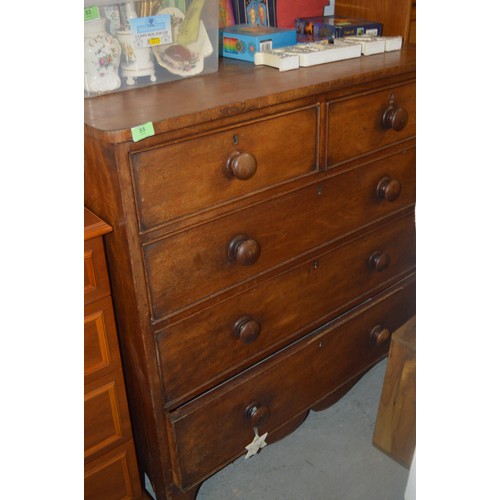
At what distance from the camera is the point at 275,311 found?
131 cm

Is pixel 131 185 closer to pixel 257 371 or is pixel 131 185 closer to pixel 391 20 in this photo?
pixel 257 371

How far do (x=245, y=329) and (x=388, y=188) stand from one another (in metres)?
0.52

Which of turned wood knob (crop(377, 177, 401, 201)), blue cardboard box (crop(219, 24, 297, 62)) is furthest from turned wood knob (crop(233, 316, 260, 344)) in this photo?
blue cardboard box (crop(219, 24, 297, 62))

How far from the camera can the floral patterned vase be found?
1.04 meters

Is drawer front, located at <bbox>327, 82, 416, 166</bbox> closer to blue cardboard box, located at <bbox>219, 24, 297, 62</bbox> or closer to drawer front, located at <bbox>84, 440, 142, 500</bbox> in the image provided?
blue cardboard box, located at <bbox>219, 24, 297, 62</bbox>

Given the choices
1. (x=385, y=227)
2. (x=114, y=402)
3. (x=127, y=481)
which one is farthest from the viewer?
(x=385, y=227)

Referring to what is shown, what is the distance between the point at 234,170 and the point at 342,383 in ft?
2.71

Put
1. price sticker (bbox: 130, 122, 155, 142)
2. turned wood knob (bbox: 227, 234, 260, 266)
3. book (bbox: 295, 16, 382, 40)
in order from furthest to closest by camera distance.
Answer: book (bbox: 295, 16, 382, 40) → turned wood knob (bbox: 227, 234, 260, 266) → price sticker (bbox: 130, 122, 155, 142)

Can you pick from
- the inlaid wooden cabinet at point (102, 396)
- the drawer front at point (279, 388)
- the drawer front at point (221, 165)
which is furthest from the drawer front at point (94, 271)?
the drawer front at point (279, 388)

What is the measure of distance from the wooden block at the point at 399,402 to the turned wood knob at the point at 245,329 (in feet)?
1.22

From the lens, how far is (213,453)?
4.24 feet

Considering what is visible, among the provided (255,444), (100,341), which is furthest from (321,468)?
(100,341)

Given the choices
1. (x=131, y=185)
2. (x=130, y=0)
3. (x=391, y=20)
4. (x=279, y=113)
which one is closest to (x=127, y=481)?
(x=131, y=185)

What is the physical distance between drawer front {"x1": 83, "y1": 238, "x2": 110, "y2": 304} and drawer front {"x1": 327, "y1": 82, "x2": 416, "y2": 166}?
55 centimetres
